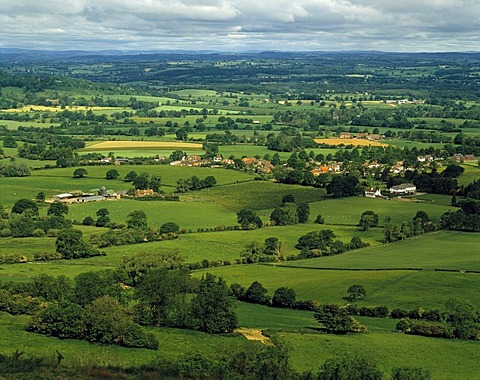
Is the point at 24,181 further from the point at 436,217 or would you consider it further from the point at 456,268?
the point at 456,268

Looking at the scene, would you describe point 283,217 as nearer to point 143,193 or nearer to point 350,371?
point 143,193

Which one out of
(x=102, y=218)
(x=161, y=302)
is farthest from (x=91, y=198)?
(x=161, y=302)

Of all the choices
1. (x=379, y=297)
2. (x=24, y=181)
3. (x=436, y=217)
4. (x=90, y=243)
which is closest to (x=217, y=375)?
(x=379, y=297)

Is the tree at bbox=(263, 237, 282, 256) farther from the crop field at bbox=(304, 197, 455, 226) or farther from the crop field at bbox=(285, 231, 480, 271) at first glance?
the crop field at bbox=(304, 197, 455, 226)

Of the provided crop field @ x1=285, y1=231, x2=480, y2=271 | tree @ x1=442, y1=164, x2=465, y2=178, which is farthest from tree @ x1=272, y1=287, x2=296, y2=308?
tree @ x1=442, y1=164, x2=465, y2=178

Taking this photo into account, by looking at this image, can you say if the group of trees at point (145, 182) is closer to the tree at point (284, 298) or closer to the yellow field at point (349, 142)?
the tree at point (284, 298)
